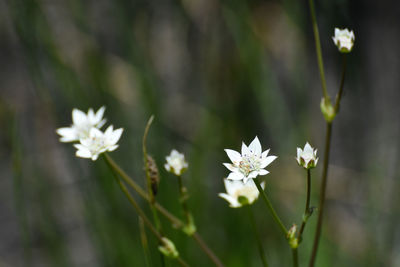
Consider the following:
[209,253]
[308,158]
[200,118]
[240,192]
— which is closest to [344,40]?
[308,158]

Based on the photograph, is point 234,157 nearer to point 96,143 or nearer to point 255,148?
point 255,148

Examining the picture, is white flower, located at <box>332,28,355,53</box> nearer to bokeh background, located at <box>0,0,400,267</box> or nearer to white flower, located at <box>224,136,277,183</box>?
white flower, located at <box>224,136,277,183</box>

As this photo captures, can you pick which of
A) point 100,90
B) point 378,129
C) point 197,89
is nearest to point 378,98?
point 378,129

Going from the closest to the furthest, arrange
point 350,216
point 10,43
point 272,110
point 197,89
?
1. point 272,110
2. point 350,216
3. point 197,89
4. point 10,43

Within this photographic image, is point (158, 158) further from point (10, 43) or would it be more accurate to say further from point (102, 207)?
point (10, 43)

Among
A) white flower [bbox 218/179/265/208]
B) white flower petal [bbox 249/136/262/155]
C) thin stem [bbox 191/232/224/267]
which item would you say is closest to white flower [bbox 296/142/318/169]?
white flower petal [bbox 249/136/262/155]

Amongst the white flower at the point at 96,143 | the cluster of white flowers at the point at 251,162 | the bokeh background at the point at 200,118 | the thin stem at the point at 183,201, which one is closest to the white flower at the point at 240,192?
the cluster of white flowers at the point at 251,162
